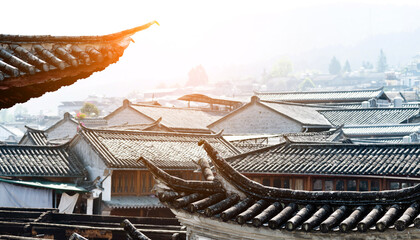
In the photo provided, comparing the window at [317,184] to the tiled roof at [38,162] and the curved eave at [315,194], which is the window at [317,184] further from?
the curved eave at [315,194]

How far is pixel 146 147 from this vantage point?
118 feet

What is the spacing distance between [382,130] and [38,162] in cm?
2434

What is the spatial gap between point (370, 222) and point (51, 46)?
447 cm

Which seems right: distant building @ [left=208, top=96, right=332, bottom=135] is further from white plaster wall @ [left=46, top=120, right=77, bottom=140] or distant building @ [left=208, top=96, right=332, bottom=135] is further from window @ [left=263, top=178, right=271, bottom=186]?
window @ [left=263, top=178, right=271, bottom=186]

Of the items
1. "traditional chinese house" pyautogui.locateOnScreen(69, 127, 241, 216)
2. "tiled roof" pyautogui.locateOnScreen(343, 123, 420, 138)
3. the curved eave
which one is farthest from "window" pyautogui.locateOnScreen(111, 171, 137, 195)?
the curved eave

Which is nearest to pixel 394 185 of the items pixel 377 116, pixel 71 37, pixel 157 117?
pixel 71 37

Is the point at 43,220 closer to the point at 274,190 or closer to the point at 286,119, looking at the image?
the point at 274,190

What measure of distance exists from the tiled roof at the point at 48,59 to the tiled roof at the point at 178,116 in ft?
137

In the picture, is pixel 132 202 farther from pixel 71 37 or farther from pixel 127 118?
pixel 71 37

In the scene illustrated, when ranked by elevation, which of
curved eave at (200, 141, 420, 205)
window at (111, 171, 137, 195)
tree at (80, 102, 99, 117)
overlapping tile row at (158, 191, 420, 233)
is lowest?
window at (111, 171, 137, 195)

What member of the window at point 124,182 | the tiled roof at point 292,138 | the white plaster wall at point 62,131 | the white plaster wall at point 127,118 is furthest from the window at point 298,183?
the white plaster wall at point 62,131

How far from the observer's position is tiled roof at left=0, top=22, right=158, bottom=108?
7.88 m

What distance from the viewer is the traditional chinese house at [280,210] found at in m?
9.51

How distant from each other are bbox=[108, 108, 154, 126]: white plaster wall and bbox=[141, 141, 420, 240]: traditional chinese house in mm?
42672
